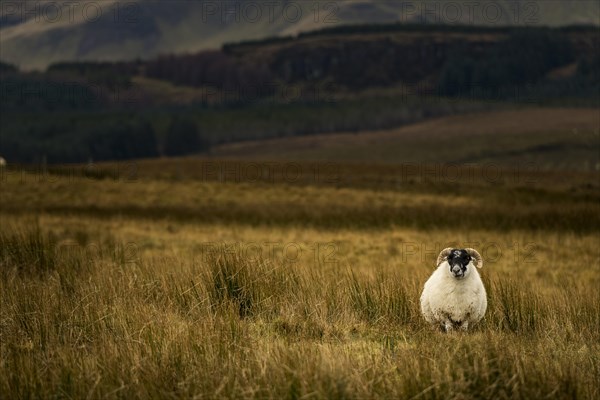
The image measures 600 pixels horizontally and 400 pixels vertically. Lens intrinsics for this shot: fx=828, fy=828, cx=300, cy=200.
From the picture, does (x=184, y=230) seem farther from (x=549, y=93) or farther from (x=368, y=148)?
(x=549, y=93)

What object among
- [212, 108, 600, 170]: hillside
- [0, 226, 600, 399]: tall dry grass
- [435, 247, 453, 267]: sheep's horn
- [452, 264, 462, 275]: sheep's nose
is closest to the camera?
[0, 226, 600, 399]: tall dry grass

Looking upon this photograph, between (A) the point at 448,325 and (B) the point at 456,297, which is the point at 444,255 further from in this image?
(A) the point at 448,325

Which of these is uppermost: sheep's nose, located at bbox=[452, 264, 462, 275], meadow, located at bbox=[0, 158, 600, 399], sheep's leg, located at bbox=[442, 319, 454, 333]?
sheep's nose, located at bbox=[452, 264, 462, 275]

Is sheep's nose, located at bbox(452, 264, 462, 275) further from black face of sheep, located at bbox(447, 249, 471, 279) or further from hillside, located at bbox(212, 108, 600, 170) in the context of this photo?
hillside, located at bbox(212, 108, 600, 170)

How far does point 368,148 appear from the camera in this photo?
145 metres

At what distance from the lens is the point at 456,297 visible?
9266 millimetres

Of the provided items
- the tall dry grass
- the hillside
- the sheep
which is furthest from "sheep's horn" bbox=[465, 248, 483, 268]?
the hillside

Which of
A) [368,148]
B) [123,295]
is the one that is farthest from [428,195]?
[368,148]

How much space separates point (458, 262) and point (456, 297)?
417 mm

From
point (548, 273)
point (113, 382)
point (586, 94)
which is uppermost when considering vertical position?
point (586, 94)

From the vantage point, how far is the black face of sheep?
9.07 meters

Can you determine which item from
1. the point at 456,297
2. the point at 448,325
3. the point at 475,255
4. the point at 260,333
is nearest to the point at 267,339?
the point at 260,333

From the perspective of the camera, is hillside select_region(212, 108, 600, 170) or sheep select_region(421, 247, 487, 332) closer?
sheep select_region(421, 247, 487, 332)

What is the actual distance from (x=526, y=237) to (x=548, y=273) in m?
6.56
